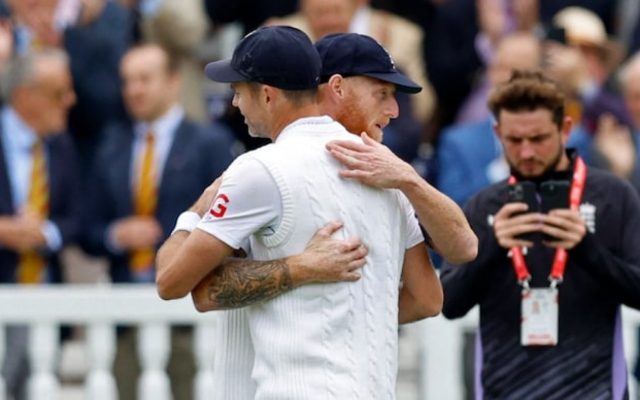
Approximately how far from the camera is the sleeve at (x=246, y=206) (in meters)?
5.21

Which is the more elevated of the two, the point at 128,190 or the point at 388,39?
the point at 388,39

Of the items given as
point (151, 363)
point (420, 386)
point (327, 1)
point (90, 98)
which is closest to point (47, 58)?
point (90, 98)

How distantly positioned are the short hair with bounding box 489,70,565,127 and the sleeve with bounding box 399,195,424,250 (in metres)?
1.15

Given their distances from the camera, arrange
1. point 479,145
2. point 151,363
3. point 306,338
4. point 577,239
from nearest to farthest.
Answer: point 306,338 → point 577,239 → point 151,363 → point 479,145

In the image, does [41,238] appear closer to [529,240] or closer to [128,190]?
[128,190]

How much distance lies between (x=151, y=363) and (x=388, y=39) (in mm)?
2878

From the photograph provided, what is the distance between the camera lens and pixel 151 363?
8.73 meters

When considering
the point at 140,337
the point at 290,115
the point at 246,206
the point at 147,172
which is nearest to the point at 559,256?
the point at 290,115

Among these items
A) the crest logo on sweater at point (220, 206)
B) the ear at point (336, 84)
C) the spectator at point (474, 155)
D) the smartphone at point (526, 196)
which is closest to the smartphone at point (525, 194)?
the smartphone at point (526, 196)

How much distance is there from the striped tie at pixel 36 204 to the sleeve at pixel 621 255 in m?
4.08

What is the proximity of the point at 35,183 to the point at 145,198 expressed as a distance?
0.59 m

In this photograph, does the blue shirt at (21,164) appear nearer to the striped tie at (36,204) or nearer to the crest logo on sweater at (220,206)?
the striped tie at (36,204)

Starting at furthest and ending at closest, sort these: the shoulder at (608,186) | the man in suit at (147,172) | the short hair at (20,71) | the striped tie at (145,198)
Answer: the short hair at (20,71) < the striped tie at (145,198) < the man in suit at (147,172) < the shoulder at (608,186)

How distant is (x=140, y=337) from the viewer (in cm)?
876
